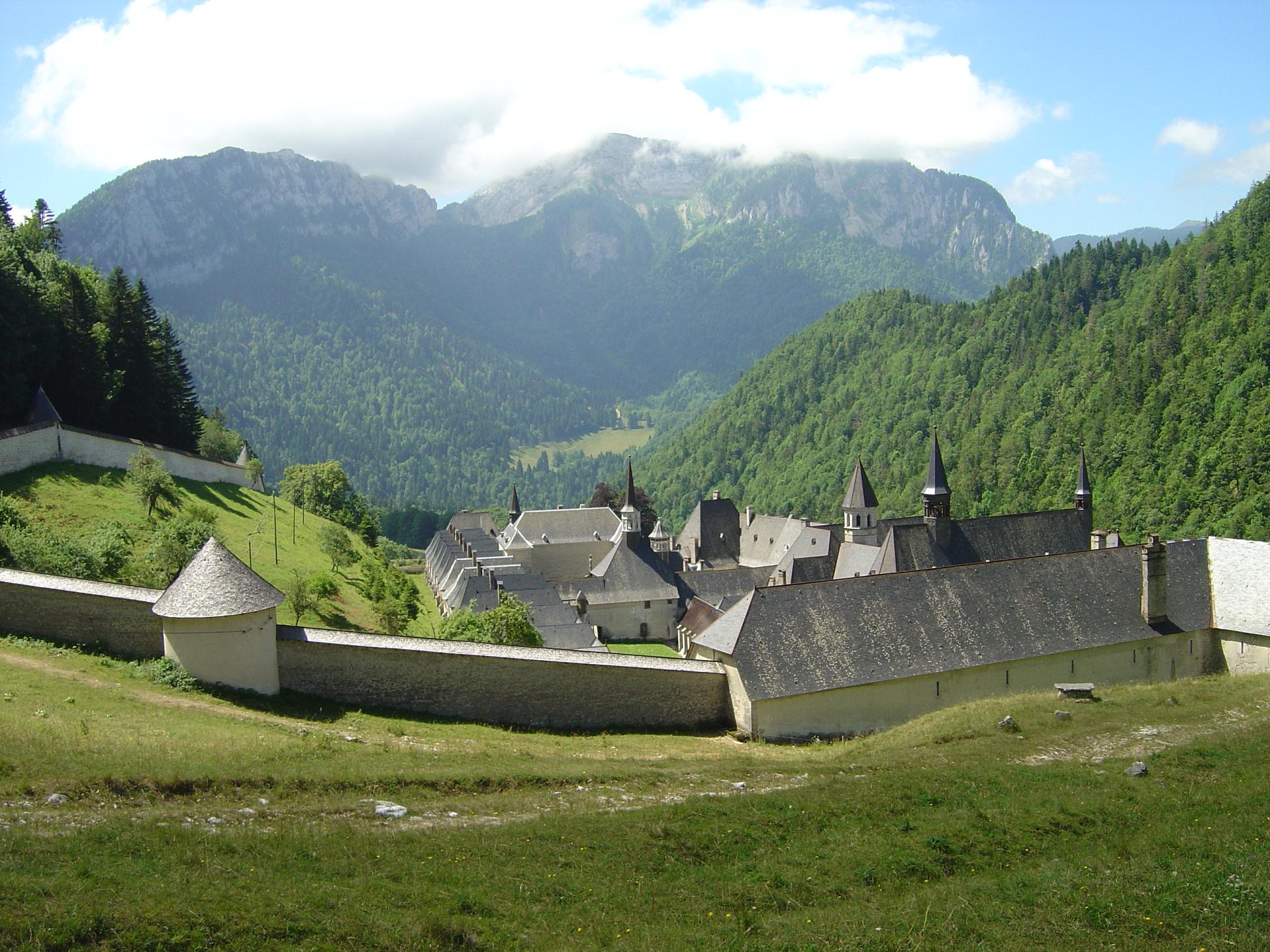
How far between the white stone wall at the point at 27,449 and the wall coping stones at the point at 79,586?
1561 cm

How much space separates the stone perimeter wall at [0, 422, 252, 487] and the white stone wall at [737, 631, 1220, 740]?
113 feet

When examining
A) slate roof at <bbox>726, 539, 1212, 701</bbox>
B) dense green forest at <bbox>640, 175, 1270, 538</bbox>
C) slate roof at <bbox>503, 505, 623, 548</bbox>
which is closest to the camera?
slate roof at <bbox>726, 539, 1212, 701</bbox>

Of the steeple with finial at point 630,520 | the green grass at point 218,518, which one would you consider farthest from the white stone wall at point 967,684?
the steeple with finial at point 630,520

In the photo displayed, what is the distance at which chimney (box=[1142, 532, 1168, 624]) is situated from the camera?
40.9 metres

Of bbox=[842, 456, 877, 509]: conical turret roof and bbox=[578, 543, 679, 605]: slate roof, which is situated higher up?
bbox=[842, 456, 877, 509]: conical turret roof

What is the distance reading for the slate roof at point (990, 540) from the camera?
52.8 metres

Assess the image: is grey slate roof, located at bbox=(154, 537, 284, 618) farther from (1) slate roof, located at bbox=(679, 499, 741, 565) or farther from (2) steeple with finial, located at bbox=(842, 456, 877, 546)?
(1) slate roof, located at bbox=(679, 499, 741, 565)

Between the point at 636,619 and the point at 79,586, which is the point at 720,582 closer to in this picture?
the point at 636,619

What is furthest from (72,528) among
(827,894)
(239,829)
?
(827,894)

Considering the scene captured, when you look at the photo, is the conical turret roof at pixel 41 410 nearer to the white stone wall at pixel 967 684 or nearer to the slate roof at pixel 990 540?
the white stone wall at pixel 967 684

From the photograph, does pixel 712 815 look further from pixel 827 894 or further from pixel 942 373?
pixel 942 373

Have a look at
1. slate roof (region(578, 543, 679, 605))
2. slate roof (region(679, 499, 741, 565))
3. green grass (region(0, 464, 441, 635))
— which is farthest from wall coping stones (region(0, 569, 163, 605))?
slate roof (region(679, 499, 741, 565))

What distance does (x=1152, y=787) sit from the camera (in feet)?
70.4

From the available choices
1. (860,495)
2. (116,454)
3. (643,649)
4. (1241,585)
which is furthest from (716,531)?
(116,454)
